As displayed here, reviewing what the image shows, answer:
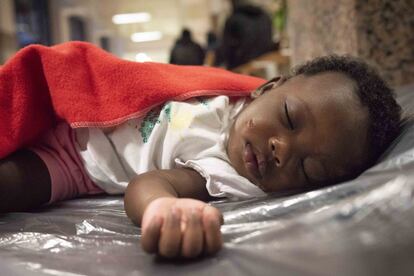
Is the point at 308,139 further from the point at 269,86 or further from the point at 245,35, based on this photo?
the point at 245,35

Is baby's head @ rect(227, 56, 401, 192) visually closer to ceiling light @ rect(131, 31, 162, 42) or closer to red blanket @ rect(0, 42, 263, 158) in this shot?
red blanket @ rect(0, 42, 263, 158)

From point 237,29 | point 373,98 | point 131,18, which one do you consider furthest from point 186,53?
point 131,18

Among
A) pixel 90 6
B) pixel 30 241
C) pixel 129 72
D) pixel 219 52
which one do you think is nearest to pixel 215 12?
pixel 90 6

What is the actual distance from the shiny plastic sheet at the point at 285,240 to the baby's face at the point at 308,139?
4.4 inches

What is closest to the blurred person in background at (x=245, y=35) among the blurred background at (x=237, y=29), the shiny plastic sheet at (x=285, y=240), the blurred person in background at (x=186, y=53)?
the blurred background at (x=237, y=29)

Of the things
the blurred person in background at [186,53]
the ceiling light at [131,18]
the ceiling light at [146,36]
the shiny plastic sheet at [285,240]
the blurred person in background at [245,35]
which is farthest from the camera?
the ceiling light at [146,36]

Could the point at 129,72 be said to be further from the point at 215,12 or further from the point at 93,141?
the point at 215,12

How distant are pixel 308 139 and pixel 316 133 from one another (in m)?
0.01

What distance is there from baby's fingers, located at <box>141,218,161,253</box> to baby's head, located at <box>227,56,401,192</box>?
33 centimetres

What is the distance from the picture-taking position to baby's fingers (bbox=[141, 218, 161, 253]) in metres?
0.43

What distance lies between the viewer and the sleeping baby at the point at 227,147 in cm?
72

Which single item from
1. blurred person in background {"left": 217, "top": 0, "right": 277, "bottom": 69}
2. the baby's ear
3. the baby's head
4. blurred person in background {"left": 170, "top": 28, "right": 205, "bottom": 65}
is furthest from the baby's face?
blurred person in background {"left": 170, "top": 28, "right": 205, "bottom": 65}

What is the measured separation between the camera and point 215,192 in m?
0.76

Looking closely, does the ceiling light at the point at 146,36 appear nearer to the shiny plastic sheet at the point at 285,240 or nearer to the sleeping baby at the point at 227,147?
the sleeping baby at the point at 227,147
